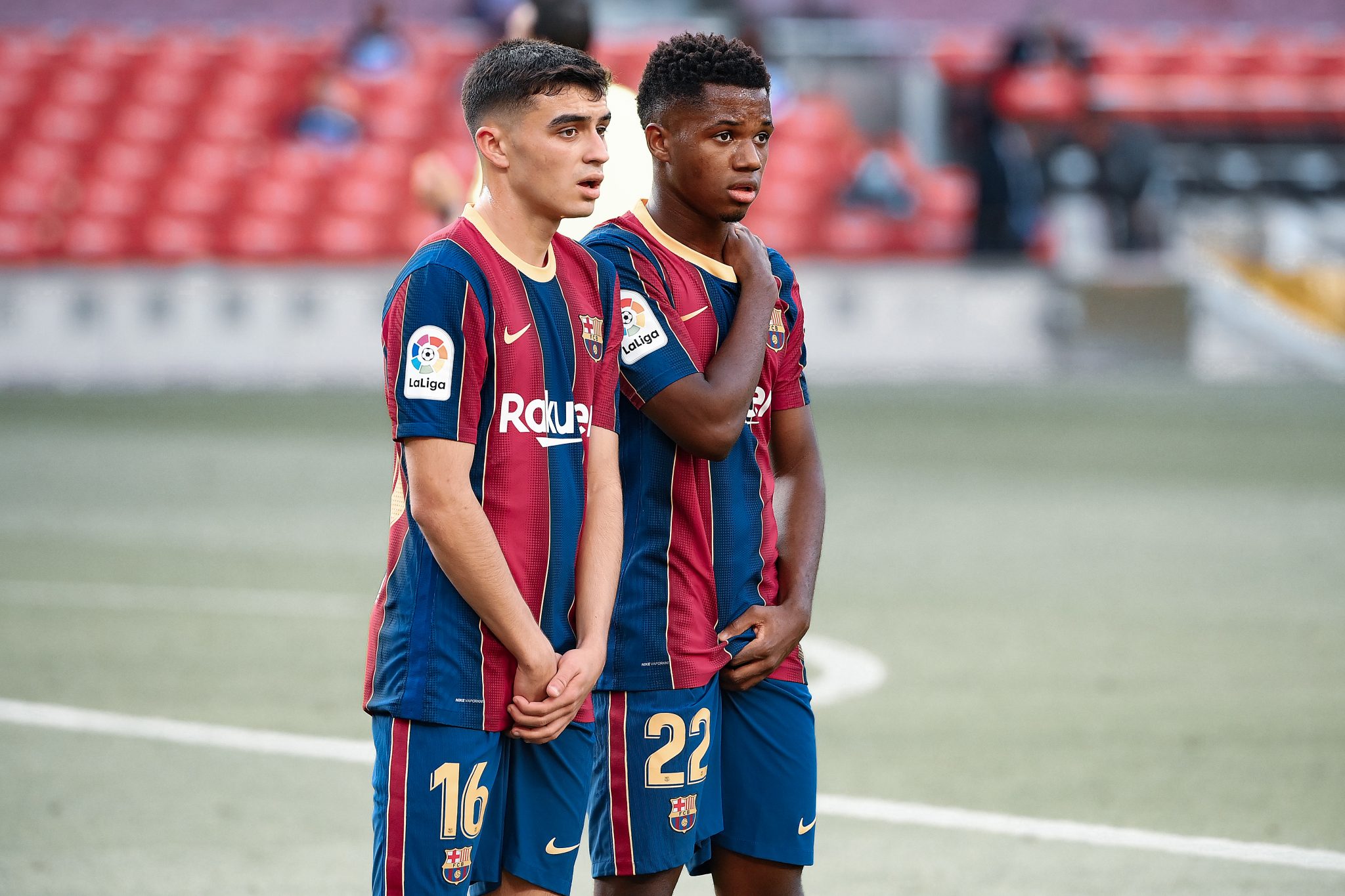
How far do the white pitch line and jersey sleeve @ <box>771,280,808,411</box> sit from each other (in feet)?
5.66

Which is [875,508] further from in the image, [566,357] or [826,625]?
[566,357]

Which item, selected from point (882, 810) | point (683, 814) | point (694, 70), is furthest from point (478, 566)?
point (882, 810)

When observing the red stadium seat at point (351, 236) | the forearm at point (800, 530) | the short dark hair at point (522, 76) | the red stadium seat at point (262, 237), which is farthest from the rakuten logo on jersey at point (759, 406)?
the red stadium seat at point (262, 237)

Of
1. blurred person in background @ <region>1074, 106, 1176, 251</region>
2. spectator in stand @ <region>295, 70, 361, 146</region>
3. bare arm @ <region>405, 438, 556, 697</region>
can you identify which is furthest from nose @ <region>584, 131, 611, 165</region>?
spectator in stand @ <region>295, 70, 361, 146</region>

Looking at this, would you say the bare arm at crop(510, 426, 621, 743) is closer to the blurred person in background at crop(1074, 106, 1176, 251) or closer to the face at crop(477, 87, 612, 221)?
the face at crop(477, 87, 612, 221)

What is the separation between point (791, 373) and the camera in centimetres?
339

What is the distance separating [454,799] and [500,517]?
45cm

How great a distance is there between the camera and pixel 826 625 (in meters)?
7.26

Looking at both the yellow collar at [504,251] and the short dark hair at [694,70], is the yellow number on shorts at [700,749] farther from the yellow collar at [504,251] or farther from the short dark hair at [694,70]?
the short dark hair at [694,70]

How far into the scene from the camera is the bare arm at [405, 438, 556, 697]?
2721 mm

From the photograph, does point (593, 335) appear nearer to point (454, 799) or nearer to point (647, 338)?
point (647, 338)

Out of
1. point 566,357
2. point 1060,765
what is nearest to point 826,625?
point 1060,765

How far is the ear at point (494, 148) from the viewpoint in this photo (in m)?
2.90

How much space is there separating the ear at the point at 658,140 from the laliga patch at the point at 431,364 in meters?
0.69
